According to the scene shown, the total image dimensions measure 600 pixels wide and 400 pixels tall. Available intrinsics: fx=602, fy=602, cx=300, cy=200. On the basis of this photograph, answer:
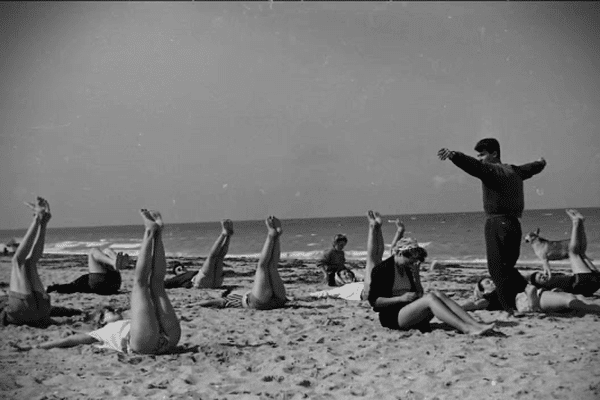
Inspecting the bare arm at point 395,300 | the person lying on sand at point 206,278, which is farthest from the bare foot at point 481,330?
the person lying on sand at point 206,278

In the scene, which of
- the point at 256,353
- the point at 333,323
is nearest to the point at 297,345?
the point at 256,353

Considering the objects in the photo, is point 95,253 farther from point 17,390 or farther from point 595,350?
point 595,350

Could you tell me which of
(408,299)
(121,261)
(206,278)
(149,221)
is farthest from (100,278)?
(408,299)

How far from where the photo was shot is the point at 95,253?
918cm

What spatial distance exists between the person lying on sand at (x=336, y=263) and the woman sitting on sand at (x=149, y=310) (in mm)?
5502

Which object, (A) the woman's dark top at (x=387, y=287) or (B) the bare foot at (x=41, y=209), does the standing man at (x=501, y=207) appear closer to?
(A) the woman's dark top at (x=387, y=287)

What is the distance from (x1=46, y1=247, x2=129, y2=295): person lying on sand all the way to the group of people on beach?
1.18 m

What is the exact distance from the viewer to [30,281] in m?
6.28

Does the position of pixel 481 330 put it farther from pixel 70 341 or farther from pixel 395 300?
pixel 70 341

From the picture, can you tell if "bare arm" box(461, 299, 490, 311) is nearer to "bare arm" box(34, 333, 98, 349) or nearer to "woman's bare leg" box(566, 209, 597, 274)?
"woman's bare leg" box(566, 209, 597, 274)

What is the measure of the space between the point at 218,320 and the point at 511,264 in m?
3.35

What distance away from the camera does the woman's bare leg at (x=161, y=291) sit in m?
4.89

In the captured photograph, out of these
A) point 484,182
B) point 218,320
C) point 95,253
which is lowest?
point 218,320

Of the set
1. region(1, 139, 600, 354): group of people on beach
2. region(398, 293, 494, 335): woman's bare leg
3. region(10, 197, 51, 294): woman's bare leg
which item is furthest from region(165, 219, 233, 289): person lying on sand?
region(398, 293, 494, 335): woman's bare leg
